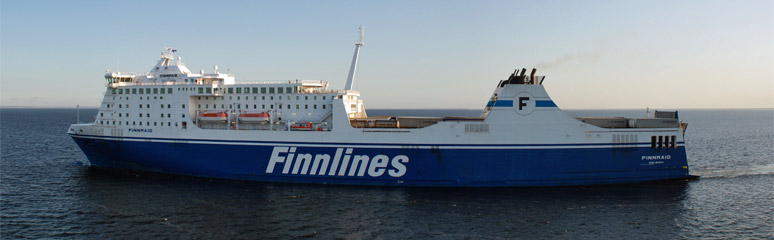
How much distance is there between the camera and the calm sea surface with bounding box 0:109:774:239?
16516 mm

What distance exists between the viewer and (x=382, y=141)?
22.5 metres

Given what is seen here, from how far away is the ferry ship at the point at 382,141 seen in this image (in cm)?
2234

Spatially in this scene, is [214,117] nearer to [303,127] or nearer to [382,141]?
[303,127]

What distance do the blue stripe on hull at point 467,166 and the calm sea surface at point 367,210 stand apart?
596 mm

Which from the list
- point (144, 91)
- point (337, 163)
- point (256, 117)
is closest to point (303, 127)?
point (337, 163)

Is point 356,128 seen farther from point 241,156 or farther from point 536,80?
point 536,80

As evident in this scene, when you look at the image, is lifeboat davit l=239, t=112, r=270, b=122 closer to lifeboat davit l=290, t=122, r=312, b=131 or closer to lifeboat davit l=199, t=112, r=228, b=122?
lifeboat davit l=199, t=112, r=228, b=122

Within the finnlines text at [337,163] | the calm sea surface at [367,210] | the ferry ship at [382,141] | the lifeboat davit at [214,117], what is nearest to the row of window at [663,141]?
the ferry ship at [382,141]

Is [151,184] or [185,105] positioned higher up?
[185,105]

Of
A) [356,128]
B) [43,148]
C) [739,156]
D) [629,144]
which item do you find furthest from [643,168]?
[43,148]

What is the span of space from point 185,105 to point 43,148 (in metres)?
21.7

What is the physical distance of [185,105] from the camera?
1001 inches

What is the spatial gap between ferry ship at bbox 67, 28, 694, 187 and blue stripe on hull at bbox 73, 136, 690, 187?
1.9 inches

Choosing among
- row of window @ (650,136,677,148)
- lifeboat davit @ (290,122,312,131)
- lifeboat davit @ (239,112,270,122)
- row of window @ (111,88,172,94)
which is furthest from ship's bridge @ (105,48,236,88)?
row of window @ (650,136,677,148)
